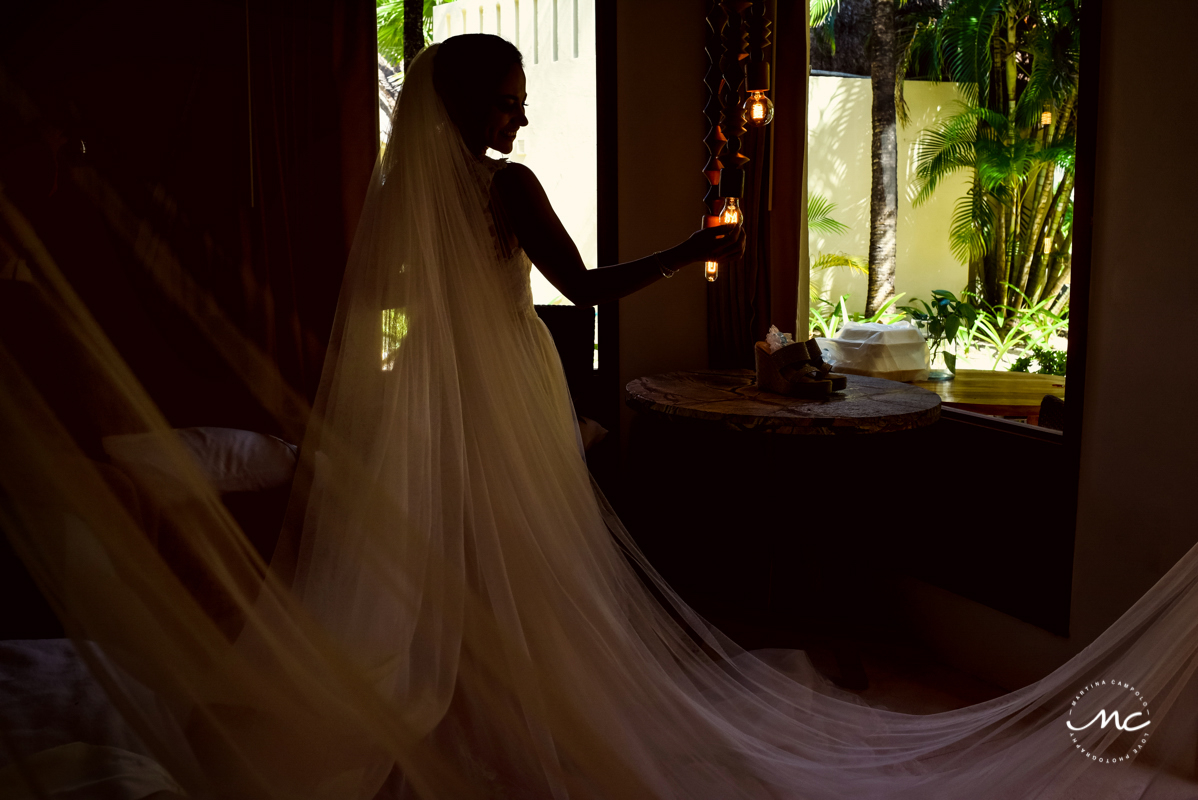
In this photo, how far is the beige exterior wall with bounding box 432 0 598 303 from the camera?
10.6ft

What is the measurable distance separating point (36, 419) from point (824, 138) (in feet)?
9.02

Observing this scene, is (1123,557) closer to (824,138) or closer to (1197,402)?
(1197,402)

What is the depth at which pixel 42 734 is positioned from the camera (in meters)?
1.20

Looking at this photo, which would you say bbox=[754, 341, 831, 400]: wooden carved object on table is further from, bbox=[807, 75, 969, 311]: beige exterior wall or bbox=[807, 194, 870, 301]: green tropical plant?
bbox=[807, 194, 870, 301]: green tropical plant

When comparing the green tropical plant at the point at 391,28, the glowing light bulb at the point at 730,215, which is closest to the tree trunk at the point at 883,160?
the glowing light bulb at the point at 730,215

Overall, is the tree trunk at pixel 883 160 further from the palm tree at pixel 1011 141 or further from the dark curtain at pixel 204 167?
the dark curtain at pixel 204 167

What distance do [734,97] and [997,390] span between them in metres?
1.19

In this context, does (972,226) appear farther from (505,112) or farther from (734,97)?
(505,112)

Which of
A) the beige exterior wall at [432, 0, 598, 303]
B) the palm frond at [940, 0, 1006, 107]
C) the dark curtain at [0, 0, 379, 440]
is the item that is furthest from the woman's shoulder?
the palm frond at [940, 0, 1006, 107]

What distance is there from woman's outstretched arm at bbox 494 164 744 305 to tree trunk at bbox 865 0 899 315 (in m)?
0.90

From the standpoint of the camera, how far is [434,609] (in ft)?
5.05

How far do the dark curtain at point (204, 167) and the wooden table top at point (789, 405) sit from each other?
121 cm

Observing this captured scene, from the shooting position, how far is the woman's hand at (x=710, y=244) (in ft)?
6.79

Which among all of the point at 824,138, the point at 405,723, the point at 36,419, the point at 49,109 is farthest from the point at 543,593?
the point at 824,138
